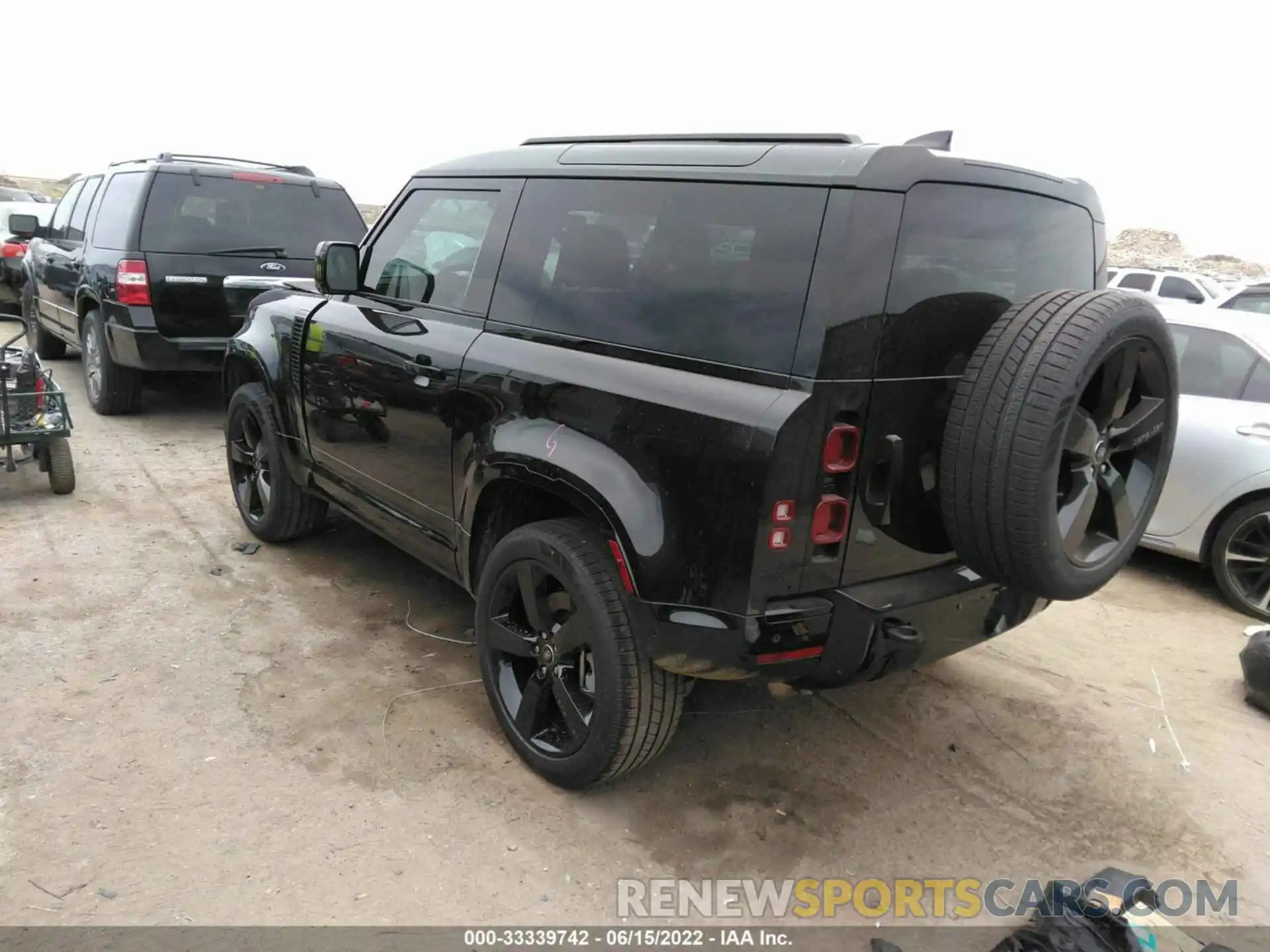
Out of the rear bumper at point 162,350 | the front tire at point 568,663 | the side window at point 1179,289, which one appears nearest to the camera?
the front tire at point 568,663

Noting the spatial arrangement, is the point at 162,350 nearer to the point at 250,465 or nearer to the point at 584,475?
the point at 250,465

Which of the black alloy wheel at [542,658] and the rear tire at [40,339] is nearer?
the black alloy wheel at [542,658]

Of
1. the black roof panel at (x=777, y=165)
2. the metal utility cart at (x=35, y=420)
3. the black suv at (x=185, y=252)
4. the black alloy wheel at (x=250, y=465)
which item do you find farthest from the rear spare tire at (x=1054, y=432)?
the black suv at (x=185, y=252)

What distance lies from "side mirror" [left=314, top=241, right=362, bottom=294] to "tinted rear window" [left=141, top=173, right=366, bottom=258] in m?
2.94

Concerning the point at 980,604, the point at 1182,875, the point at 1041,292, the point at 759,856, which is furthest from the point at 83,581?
the point at 1182,875

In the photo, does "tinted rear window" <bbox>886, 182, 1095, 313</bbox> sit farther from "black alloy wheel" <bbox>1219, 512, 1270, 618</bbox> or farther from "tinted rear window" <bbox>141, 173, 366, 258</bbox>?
"tinted rear window" <bbox>141, 173, 366, 258</bbox>

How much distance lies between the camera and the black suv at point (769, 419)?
232 cm

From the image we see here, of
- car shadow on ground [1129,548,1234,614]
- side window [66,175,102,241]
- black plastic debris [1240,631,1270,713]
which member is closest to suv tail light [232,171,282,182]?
side window [66,175,102,241]

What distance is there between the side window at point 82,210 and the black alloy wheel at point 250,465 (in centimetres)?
409

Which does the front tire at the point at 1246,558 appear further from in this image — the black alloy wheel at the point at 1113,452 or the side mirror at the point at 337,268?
the side mirror at the point at 337,268

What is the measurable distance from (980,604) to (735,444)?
1.01 metres

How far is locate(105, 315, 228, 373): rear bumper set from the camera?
6781mm

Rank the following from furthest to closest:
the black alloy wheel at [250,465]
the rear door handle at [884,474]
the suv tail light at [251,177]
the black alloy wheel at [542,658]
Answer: the suv tail light at [251,177] → the black alloy wheel at [250,465] → the black alloy wheel at [542,658] → the rear door handle at [884,474]

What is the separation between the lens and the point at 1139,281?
52.1 ft
